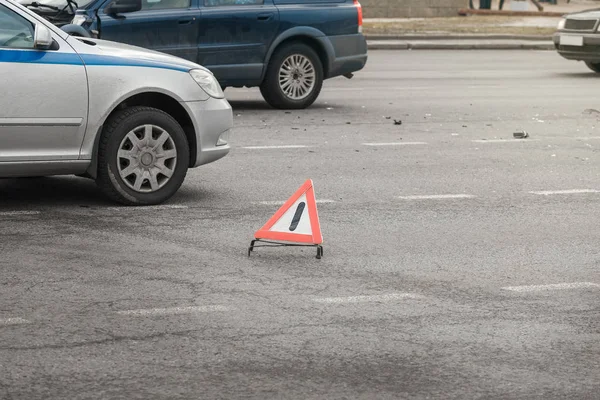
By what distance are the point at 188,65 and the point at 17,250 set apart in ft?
8.14

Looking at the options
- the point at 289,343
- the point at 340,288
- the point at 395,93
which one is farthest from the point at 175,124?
the point at 395,93

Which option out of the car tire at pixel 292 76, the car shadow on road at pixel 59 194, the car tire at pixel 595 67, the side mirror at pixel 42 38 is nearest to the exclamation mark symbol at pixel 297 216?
the car shadow on road at pixel 59 194

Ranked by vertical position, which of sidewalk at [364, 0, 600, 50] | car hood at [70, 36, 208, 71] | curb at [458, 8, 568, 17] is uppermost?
car hood at [70, 36, 208, 71]

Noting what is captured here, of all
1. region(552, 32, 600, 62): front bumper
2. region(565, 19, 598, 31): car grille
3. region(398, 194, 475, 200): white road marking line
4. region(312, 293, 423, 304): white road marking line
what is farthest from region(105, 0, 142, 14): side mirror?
region(565, 19, 598, 31): car grille

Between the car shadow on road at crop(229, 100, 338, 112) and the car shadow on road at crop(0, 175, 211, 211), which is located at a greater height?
the car shadow on road at crop(0, 175, 211, 211)

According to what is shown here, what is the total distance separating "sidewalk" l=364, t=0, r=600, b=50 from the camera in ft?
98.5

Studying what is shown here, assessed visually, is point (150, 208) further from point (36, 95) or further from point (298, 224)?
point (298, 224)

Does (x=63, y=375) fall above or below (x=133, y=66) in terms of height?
below

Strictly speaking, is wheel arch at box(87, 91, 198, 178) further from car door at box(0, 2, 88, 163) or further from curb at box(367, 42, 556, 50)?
curb at box(367, 42, 556, 50)

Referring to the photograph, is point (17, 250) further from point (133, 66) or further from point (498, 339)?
point (498, 339)

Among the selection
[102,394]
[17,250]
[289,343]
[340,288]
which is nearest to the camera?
Answer: [102,394]

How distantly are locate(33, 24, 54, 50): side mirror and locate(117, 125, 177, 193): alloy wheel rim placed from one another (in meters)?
0.87

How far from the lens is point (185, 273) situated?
739 cm

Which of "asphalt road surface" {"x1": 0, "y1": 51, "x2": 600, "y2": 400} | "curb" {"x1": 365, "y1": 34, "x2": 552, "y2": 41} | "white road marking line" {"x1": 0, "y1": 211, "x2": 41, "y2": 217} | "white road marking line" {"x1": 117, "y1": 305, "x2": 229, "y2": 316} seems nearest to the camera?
"asphalt road surface" {"x1": 0, "y1": 51, "x2": 600, "y2": 400}
